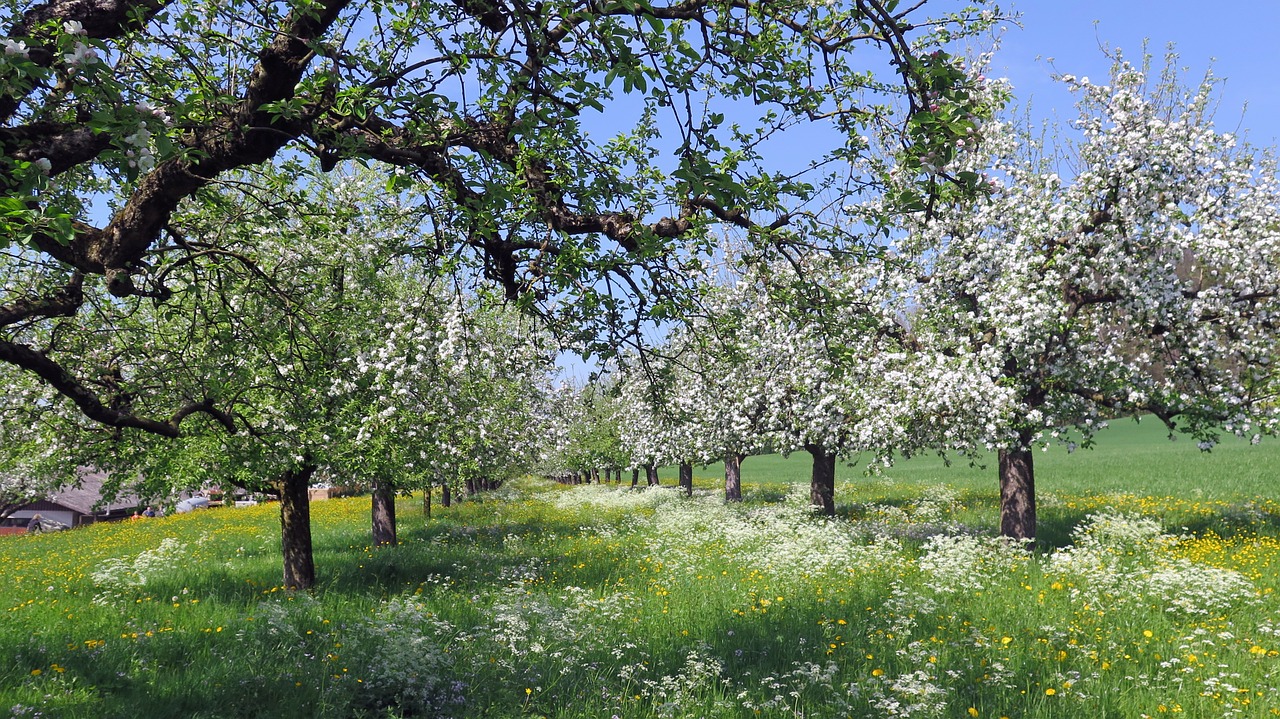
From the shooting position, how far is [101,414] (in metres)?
6.80

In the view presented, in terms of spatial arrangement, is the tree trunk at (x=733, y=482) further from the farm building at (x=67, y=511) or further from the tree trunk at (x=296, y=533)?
the farm building at (x=67, y=511)

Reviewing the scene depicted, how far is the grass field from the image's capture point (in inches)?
266

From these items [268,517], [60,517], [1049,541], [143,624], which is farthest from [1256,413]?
[60,517]

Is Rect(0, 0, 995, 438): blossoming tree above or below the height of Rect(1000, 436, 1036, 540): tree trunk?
above

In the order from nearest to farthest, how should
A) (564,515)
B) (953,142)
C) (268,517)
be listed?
(953,142)
(564,515)
(268,517)

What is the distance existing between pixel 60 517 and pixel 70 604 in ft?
198

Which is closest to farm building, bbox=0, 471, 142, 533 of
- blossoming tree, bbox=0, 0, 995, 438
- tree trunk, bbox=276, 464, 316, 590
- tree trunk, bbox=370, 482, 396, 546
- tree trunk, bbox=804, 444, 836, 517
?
tree trunk, bbox=370, 482, 396, 546

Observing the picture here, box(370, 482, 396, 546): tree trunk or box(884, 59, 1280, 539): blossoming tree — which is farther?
box(370, 482, 396, 546): tree trunk

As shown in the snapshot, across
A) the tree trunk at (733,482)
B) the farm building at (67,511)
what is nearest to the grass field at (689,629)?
the tree trunk at (733,482)

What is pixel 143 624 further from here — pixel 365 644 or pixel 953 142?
pixel 953 142

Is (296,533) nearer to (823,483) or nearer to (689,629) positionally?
(689,629)

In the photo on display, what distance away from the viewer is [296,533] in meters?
14.3

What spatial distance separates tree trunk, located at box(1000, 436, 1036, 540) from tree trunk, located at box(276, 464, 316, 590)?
15065 mm

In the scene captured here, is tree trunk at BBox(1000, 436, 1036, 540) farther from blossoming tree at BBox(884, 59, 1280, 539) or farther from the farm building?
the farm building
